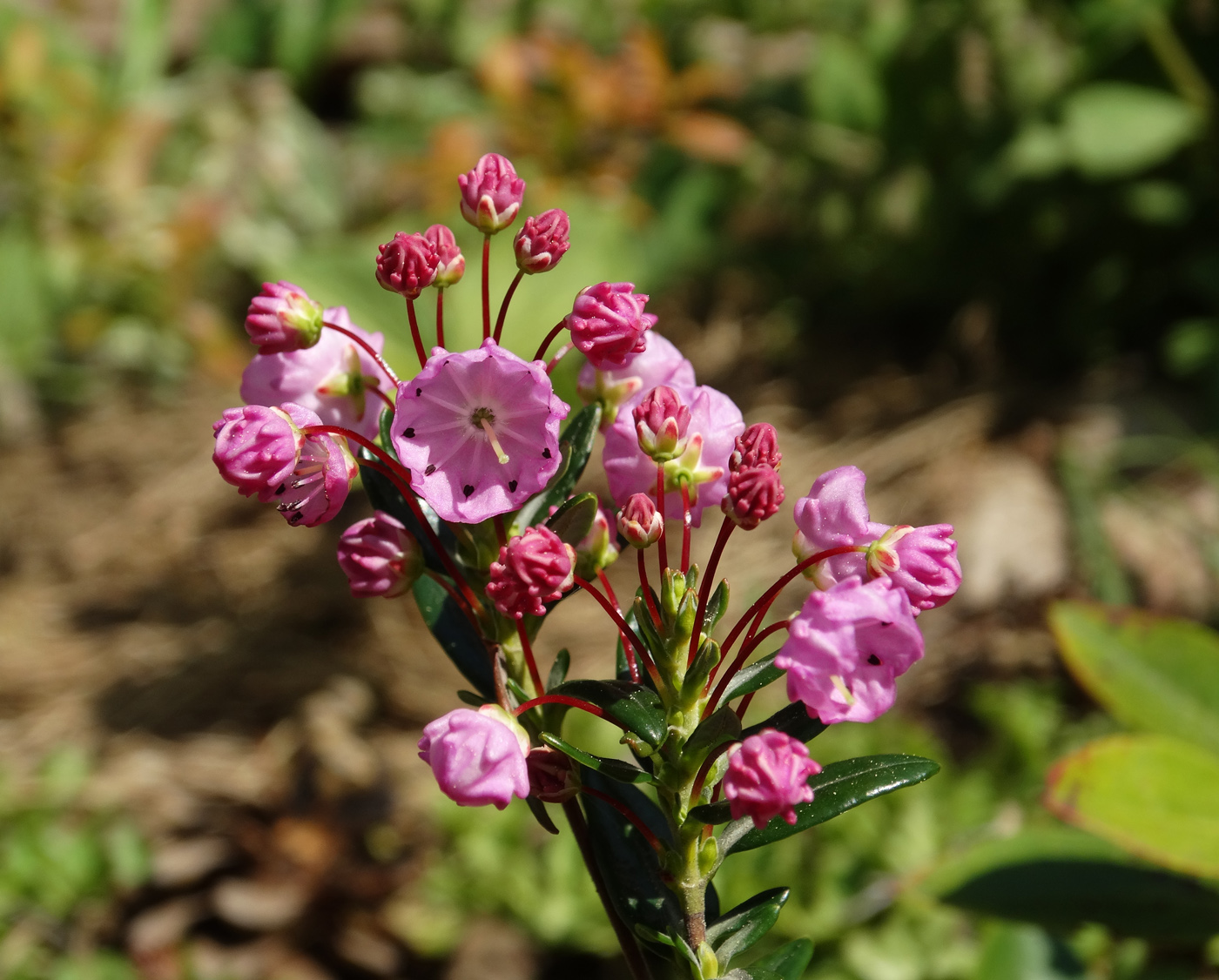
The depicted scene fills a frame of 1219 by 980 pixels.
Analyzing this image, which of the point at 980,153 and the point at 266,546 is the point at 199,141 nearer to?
the point at 266,546

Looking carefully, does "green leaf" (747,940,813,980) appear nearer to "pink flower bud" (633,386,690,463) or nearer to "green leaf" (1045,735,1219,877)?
"pink flower bud" (633,386,690,463)

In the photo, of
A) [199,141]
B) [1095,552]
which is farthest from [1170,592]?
[199,141]

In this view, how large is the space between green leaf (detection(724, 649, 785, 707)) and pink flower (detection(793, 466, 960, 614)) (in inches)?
2.6

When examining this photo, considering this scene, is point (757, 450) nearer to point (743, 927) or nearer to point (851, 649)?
point (851, 649)

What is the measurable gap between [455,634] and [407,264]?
0.87ft

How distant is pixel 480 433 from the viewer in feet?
2.27

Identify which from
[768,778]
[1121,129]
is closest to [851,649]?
[768,778]

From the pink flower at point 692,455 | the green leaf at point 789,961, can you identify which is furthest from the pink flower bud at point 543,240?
the green leaf at point 789,961

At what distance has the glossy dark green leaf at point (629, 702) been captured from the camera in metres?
0.63

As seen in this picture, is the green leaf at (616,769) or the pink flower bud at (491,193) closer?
the green leaf at (616,769)

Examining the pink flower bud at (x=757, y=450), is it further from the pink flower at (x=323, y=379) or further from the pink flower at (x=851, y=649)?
the pink flower at (x=323, y=379)

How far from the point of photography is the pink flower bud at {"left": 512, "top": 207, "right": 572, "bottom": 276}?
718 millimetres

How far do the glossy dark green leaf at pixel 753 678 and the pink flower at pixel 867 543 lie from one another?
7 centimetres

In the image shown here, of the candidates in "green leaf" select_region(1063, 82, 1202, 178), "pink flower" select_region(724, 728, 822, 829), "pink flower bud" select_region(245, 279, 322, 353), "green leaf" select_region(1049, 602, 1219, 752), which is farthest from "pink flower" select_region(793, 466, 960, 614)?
"green leaf" select_region(1063, 82, 1202, 178)
